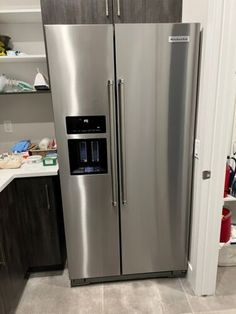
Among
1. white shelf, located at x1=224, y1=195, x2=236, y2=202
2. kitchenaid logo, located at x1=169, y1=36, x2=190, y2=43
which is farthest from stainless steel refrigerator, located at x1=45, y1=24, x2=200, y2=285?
white shelf, located at x1=224, y1=195, x2=236, y2=202

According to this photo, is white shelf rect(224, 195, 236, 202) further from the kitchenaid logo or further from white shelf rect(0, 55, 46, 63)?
white shelf rect(0, 55, 46, 63)

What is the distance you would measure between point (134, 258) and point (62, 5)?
74.9 inches

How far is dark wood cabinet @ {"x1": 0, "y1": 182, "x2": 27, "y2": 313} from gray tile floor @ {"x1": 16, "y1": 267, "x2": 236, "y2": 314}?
0.17 meters

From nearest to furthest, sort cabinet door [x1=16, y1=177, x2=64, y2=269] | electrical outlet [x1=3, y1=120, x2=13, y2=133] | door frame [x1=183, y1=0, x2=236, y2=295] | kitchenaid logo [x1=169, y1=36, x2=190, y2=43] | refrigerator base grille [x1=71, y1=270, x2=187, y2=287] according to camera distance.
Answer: door frame [x1=183, y1=0, x2=236, y2=295] < kitchenaid logo [x1=169, y1=36, x2=190, y2=43] < cabinet door [x1=16, y1=177, x2=64, y2=269] < refrigerator base grille [x1=71, y1=270, x2=187, y2=287] < electrical outlet [x1=3, y1=120, x2=13, y2=133]

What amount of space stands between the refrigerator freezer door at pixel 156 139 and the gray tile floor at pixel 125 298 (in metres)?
0.15

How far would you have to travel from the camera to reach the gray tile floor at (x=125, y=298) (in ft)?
5.46

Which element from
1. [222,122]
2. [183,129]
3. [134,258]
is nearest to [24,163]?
[134,258]

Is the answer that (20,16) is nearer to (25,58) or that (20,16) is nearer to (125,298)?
(25,58)

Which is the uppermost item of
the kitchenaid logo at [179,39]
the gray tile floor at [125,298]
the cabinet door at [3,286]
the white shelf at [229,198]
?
the kitchenaid logo at [179,39]

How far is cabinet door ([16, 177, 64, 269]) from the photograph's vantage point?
1.77 metres

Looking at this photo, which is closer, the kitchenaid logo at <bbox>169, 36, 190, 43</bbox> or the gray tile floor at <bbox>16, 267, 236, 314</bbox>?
the kitchenaid logo at <bbox>169, 36, 190, 43</bbox>

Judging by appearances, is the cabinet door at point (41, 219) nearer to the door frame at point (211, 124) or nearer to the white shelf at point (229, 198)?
the door frame at point (211, 124)

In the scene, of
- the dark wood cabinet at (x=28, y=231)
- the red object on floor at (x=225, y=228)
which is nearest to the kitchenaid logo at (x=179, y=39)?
the dark wood cabinet at (x=28, y=231)

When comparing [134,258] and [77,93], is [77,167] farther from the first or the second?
[134,258]
